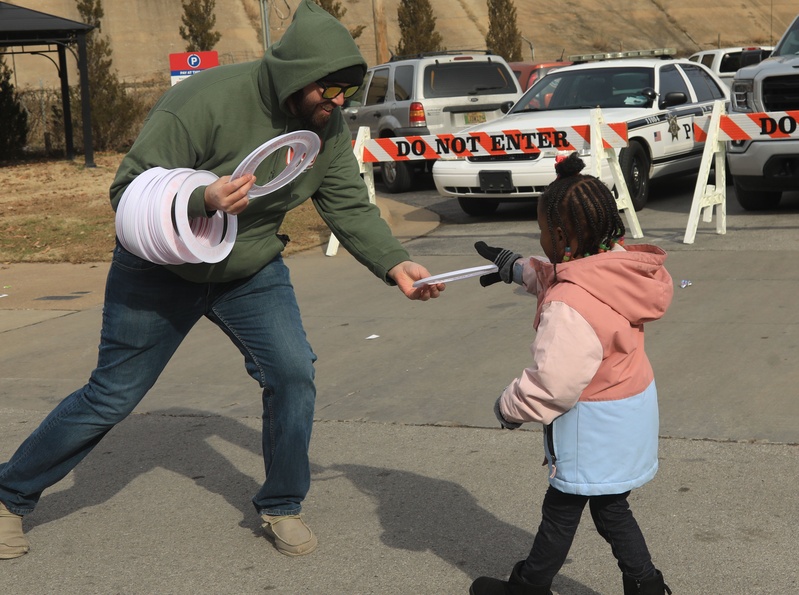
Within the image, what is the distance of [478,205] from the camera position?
12883mm

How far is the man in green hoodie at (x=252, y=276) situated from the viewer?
361 centimetres

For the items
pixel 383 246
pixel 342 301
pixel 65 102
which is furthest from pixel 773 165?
Result: pixel 65 102

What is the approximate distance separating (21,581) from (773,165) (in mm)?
8636

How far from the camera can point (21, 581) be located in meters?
3.88

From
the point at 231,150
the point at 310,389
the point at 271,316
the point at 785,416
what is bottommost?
the point at 785,416

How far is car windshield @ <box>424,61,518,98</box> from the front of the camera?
624 inches

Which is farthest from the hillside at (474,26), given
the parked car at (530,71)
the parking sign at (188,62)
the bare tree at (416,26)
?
the parking sign at (188,62)

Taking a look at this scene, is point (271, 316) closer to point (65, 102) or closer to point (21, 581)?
point (21, 581)

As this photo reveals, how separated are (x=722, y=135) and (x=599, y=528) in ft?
25.2

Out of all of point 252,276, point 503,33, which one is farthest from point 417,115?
point 503,33

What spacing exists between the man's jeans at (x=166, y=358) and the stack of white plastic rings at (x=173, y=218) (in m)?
0.37

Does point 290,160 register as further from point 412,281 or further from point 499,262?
point 499,262

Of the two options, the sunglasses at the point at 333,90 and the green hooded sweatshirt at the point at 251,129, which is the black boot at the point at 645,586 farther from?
the sunglasses at the point at 333,90

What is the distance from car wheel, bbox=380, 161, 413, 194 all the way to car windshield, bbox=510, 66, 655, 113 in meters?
3.01
